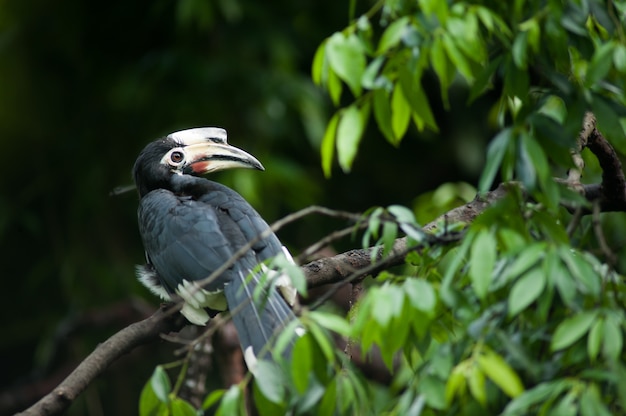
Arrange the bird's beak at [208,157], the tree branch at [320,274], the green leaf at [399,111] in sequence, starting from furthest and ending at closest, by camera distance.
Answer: the bird's beak at [208,157]
the tree branch at [320,274]
the green leaf at [399,111]

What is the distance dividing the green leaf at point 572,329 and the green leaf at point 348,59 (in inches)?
22.6

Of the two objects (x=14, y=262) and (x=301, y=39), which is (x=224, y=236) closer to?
(x=301, y=39)

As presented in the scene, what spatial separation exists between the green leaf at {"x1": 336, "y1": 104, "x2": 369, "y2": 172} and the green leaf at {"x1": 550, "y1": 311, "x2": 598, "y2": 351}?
0.50 meters

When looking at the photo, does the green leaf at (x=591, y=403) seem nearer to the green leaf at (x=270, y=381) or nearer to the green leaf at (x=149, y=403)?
the green leaf at (x=270, y=381)

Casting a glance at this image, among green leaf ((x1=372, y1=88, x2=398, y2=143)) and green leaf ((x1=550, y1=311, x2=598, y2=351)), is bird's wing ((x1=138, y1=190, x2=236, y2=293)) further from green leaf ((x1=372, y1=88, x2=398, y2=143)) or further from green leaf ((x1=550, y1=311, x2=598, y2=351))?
green leaf ((x1=550, y1=311, x2=598, y2=351))

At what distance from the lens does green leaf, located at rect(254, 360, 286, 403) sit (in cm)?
159

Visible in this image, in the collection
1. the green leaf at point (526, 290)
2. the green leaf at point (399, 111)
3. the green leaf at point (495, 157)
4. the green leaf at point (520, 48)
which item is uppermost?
the green leaf at point (520, 48)

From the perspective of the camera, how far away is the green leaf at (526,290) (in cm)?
150

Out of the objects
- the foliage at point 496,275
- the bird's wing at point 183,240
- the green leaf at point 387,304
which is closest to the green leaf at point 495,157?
the foliage at point 496,275

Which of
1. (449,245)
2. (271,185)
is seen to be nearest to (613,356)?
(449,245)

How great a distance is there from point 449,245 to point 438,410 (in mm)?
369

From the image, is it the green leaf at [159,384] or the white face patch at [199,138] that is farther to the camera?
the white face patch at [199,138]

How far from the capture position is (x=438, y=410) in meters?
1.68

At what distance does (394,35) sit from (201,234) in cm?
140
